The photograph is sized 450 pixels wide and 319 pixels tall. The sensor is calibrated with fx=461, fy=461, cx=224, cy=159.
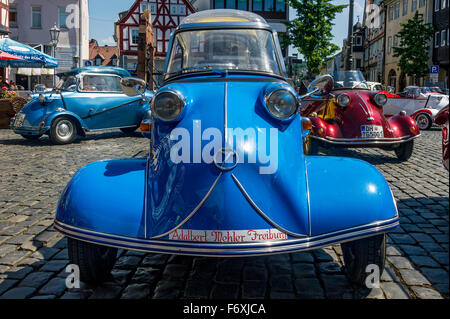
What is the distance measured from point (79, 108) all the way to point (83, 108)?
98 millimetres

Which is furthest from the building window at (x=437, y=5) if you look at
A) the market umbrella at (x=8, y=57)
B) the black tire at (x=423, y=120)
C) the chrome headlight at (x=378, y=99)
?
the chrome headlight at (x=378, y=99)

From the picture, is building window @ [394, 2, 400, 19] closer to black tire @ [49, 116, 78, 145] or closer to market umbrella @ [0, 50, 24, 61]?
market umbrella @ [0, 50, 24, 61]

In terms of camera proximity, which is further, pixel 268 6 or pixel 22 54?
pixel 268 6

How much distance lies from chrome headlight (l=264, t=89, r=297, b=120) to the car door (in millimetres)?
9403

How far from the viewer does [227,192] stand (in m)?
2.53

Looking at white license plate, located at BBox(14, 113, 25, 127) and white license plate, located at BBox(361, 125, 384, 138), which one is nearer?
white license plate, located at BBox(361, 125, 384, 138)

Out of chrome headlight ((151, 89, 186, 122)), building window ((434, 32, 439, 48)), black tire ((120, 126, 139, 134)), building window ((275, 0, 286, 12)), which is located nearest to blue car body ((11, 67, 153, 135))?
black tire ((120, 126, 139, 134))

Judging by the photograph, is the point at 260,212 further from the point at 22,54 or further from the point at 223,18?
the point at 22,54

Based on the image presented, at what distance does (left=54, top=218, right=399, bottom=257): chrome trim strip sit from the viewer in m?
2.45

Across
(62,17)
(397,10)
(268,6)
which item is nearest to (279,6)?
(268,6)

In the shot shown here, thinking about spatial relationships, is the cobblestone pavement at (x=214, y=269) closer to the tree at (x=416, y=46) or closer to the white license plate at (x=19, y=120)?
the white license plate at (x=19, y=120)

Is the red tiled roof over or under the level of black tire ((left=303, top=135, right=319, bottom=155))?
over
